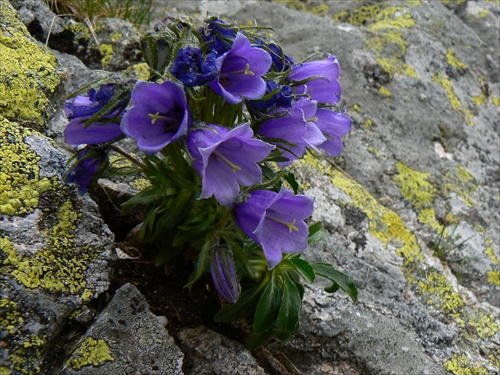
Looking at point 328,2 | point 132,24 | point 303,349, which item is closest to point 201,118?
point 303,349

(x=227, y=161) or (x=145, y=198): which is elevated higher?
(x=227, y=161)

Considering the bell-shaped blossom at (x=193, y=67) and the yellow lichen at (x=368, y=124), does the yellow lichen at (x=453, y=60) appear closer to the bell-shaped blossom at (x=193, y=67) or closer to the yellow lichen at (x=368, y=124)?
the yellow lichen at (x=368, y=124)

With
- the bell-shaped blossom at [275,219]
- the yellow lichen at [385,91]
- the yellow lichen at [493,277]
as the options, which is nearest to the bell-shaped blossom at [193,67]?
the bell-shaped blossom at [275,219]

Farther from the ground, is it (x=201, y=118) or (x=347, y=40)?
(x=201, y=118)

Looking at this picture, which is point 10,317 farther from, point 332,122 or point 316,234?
point 332,122

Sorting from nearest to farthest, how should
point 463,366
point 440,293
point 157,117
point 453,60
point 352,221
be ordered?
point 157,117 → point 463,366 → point 440,293 → point 352,221 → point 453,60

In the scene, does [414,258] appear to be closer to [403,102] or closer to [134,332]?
[403,102]

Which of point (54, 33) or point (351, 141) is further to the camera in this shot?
point (351, 141)

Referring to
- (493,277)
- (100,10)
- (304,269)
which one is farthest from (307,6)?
(304,269)
